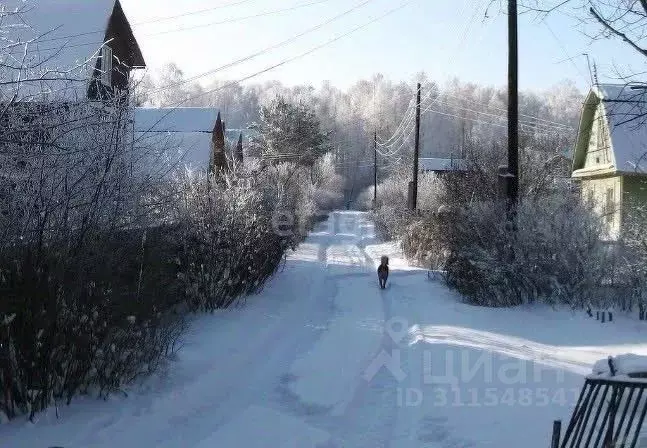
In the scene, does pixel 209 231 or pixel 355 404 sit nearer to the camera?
pixel 355 404

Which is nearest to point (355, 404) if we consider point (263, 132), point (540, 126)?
point (263, 132)

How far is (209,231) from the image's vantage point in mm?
11648

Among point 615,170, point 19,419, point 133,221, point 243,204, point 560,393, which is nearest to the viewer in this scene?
point 19,419

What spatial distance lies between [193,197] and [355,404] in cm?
623

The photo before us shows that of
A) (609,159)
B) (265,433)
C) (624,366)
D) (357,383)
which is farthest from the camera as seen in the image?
(609,159)

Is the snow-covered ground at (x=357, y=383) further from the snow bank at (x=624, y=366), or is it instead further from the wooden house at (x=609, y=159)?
the wooden house at (x=609, y=159)

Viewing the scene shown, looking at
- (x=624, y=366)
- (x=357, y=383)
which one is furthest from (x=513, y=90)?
(x=624, y=366)

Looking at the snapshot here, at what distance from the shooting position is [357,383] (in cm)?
782

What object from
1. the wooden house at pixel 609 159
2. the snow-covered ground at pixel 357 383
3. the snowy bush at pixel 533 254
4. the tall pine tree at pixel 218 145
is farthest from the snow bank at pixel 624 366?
the tall pine tree at pixel 218 145

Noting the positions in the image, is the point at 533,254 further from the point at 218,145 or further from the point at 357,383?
the point at 218,145

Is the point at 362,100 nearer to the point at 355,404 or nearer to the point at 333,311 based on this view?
the point at 333,311

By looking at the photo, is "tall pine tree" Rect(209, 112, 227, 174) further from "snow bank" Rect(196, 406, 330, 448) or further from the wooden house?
"snow bank" Rect(196, 406, 330, 448)

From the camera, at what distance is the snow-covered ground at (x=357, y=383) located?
228 inches

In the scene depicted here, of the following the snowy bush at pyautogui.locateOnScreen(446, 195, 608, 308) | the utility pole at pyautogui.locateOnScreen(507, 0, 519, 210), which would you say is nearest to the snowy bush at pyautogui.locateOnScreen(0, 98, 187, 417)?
the snowy bush at pyautogui.locateOnScreen(446, 195, 608, 308)
